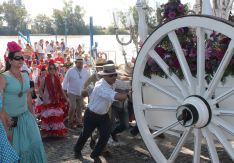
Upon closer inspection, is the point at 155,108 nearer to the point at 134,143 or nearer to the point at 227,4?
the point at 227,4

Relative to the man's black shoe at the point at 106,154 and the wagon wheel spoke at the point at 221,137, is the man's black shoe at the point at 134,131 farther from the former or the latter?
the wagon wheel spoke at the point at 221,137

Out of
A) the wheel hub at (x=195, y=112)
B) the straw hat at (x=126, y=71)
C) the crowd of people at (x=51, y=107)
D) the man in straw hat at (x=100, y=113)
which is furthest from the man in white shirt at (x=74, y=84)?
the wheel hub at (x=195, y=112)

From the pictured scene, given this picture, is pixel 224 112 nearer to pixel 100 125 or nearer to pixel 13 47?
pixel 13 47

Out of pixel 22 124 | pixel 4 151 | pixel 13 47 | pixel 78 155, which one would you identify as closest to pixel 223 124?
pixel 4 151

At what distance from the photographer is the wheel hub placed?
3.35 metres

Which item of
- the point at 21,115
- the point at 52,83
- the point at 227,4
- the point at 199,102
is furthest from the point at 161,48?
the point at 52,83

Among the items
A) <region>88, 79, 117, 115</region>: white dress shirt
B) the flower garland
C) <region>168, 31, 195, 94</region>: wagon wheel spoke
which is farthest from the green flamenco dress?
<region>168, 31, 195, 94</region>: wagon wheel spoke

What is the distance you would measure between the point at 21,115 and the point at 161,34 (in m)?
1.76

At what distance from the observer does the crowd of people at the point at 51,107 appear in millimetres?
4098

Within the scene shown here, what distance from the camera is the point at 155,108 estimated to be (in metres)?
4.02

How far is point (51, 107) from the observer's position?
708 centimetres

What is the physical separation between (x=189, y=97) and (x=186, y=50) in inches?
20.5

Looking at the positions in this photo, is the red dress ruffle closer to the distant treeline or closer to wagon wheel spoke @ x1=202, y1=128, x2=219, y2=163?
wagon wheel spoke @ x1=202, y1=128, x2=219, y2=163

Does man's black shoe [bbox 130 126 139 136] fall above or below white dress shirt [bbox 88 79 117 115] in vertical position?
below
